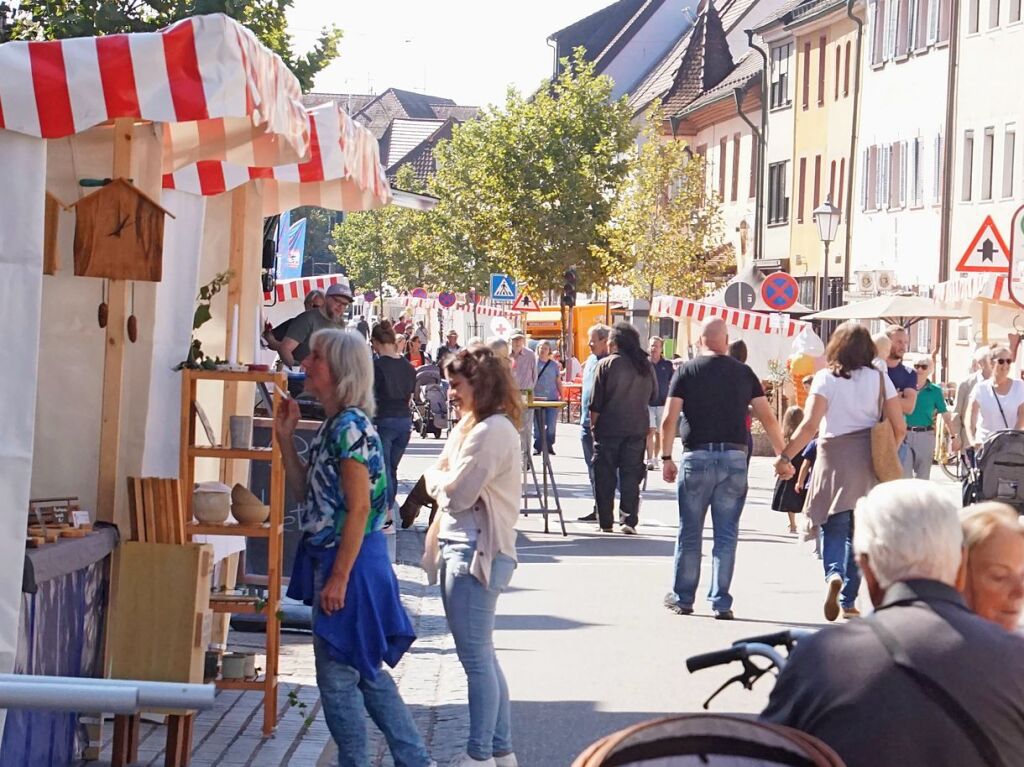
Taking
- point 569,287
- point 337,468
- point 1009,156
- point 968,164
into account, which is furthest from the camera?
point 569,287

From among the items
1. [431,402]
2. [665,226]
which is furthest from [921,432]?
→ [665,226]

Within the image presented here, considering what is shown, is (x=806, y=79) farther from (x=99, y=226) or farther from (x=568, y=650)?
(x=99, y=226)

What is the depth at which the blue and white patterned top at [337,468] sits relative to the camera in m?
7.77

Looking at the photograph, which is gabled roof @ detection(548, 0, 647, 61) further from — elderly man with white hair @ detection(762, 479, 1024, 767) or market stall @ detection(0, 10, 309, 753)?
elderly man with white hair @ detection(762, 479, 1024, 767)

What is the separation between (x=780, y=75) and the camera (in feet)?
187

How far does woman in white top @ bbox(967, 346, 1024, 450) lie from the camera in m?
19.3

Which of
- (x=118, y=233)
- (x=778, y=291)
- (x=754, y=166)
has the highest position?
(x=754, y=166)

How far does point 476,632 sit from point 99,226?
7.48 ft

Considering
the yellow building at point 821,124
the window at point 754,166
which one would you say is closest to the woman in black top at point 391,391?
the yellow building at point 821,124

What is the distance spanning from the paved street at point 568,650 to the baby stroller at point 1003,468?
1608mm

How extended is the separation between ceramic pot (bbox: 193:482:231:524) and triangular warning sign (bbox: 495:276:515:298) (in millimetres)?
41629

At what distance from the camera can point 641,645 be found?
12.7 meters

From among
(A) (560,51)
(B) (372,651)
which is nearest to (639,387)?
(B) (372,651)

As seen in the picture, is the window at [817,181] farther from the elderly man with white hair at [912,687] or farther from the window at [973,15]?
the elderly man with white hair at [912,687]
